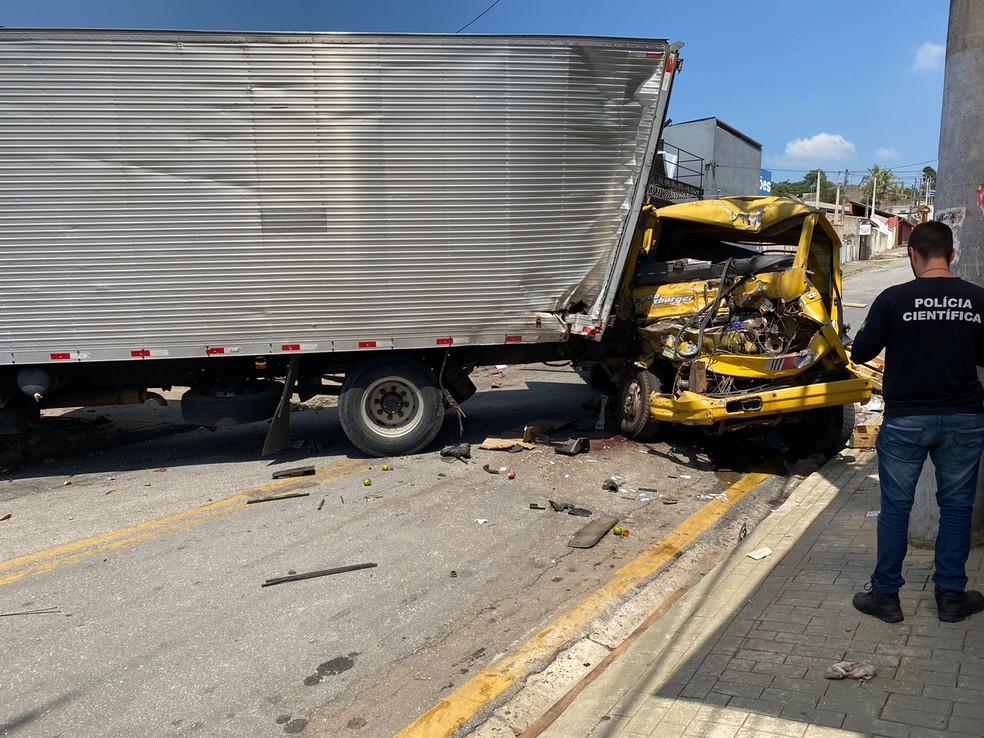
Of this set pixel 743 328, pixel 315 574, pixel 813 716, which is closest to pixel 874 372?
pixel 743 328

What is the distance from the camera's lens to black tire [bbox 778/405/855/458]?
674cm

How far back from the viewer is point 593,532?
518 centimetres

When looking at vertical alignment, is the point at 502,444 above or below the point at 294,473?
above

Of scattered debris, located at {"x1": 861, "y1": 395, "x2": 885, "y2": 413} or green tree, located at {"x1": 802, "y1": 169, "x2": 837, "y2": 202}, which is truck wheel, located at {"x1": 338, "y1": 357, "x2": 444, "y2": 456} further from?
green tree, located at {"x1": 802, "y1": 169, "x2": 837, "y2": 202}

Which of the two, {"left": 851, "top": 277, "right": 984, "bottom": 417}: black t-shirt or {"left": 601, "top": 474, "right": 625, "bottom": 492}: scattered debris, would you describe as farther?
{"left": 601, "top": 474, "right": 625, "bottom": 492}: scattered debris

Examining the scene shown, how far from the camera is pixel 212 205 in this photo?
6.62m

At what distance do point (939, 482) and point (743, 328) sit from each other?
11.0 feet

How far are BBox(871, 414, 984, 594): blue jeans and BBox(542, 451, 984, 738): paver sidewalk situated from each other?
28cm

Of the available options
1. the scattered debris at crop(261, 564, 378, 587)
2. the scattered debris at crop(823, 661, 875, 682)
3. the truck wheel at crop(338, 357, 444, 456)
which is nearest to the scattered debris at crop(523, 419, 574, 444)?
the truck wheel at crop(338, 357, 444, 456)

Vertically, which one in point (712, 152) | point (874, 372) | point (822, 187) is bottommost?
point (874, 372)

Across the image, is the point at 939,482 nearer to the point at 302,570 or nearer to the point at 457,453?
the point at 302,570

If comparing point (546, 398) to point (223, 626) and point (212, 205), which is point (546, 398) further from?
point (223, 626)

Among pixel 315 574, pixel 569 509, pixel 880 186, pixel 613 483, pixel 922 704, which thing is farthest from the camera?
pixel 880 186

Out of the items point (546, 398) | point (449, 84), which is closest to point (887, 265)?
point (546, 398)
